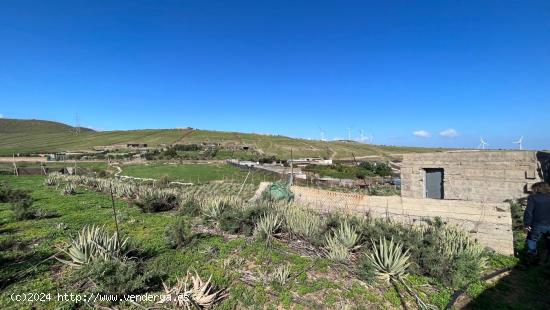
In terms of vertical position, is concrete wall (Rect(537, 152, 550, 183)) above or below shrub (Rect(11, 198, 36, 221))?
above

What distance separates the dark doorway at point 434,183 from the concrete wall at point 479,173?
0.80 ft

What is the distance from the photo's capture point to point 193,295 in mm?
4070

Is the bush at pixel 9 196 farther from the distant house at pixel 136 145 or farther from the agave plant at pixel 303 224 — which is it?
the distant house at pixel 136 145

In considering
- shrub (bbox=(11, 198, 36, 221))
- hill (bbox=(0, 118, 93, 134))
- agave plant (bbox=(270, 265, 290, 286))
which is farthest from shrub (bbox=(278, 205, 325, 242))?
hill (bbox=(0, 118, 93, 134))

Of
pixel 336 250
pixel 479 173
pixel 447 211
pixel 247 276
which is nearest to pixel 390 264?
pixel 336 250

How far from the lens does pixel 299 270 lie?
5.29m

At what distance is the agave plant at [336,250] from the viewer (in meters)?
5.71

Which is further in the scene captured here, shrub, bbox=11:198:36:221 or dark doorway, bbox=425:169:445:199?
dark doorway, bbox=425:169:445:199

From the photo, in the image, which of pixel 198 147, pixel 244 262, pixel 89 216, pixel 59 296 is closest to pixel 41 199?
pixel 89 216

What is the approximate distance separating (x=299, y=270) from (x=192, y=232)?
3.10m

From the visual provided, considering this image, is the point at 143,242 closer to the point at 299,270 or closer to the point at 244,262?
the point at 244,262

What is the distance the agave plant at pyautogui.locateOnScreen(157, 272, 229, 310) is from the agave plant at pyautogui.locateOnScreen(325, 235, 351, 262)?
2311mm

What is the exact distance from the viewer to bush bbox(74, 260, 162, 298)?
410cm

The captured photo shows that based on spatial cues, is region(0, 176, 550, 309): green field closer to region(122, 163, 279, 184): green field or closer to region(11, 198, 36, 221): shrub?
region(11, 198, 36, 221): shrub
